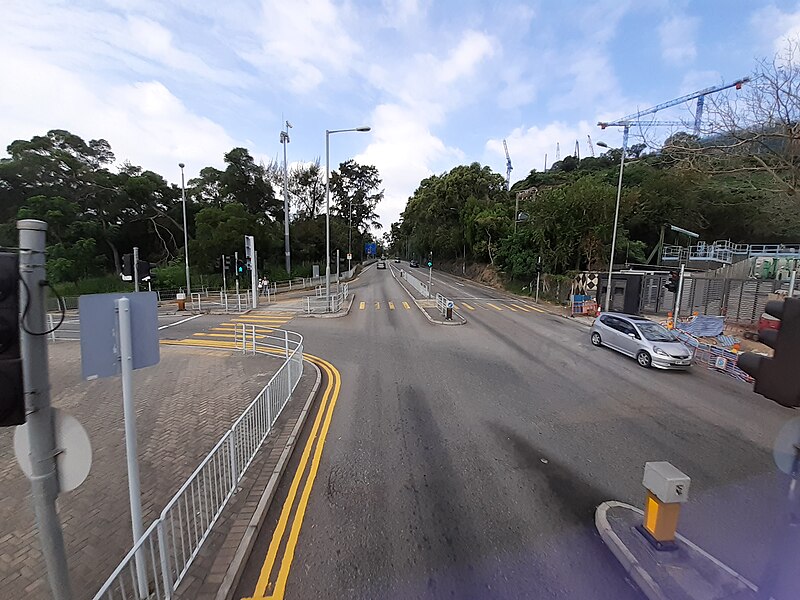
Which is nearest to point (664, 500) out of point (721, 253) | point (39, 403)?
point (39, 403)

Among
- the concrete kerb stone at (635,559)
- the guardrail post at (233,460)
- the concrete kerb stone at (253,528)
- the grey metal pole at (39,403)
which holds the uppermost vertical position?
the grey metal pole at (39,403)

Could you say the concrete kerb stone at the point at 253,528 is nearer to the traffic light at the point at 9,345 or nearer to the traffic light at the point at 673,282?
the traffic light at the point at 9,345

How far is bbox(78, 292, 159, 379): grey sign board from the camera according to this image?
2.71 m

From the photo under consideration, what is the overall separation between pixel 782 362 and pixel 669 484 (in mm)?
1856

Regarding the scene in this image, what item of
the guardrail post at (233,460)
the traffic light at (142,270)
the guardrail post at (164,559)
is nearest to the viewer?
the guardrail post at (164,559)

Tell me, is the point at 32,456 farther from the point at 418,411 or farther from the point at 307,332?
the point at 307,332

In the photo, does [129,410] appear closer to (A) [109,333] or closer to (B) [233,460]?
(A) [109,333]

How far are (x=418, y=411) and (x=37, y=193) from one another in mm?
47299

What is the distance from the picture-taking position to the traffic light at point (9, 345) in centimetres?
194

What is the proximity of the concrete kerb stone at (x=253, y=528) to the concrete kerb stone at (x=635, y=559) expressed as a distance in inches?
151

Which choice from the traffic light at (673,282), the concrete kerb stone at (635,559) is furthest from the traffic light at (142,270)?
the traffic light at (673,282)

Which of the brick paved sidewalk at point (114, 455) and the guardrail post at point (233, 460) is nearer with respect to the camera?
the brick paved sidewalk at point (114, 455)

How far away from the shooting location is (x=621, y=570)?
148 inches

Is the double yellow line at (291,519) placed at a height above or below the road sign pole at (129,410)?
below
